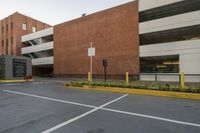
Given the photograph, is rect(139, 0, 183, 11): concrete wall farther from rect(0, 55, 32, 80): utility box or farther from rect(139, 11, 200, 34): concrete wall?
rect(0, 55, 32, 80): utility box

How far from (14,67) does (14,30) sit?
19993 mm

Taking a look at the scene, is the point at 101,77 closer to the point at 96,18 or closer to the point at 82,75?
the point at 82,75

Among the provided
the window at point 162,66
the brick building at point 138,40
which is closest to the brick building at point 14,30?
the brick building at point 138,40

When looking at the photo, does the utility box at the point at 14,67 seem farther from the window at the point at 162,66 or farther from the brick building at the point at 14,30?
the window at the point at 162,66

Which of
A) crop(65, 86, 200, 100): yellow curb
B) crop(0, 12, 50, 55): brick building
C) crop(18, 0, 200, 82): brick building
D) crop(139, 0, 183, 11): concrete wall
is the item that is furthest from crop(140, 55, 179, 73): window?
crop(0, 12, 50, 55): brick building

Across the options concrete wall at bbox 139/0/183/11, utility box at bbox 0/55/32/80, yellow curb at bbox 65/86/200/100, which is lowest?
yellow curb at bbox 65/86/200/100

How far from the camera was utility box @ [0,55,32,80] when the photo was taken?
65.5 ft

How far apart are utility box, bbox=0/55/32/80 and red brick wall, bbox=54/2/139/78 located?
23.9 feet

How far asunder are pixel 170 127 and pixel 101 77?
18991 millimetres

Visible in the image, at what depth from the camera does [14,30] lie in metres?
36.0

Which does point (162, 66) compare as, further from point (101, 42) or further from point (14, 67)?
point (14, 67)

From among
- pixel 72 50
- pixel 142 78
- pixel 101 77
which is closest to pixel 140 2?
pixel 142 78

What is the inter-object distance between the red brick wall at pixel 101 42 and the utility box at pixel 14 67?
23.9 feet

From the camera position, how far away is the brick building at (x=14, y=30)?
36.1 metres
